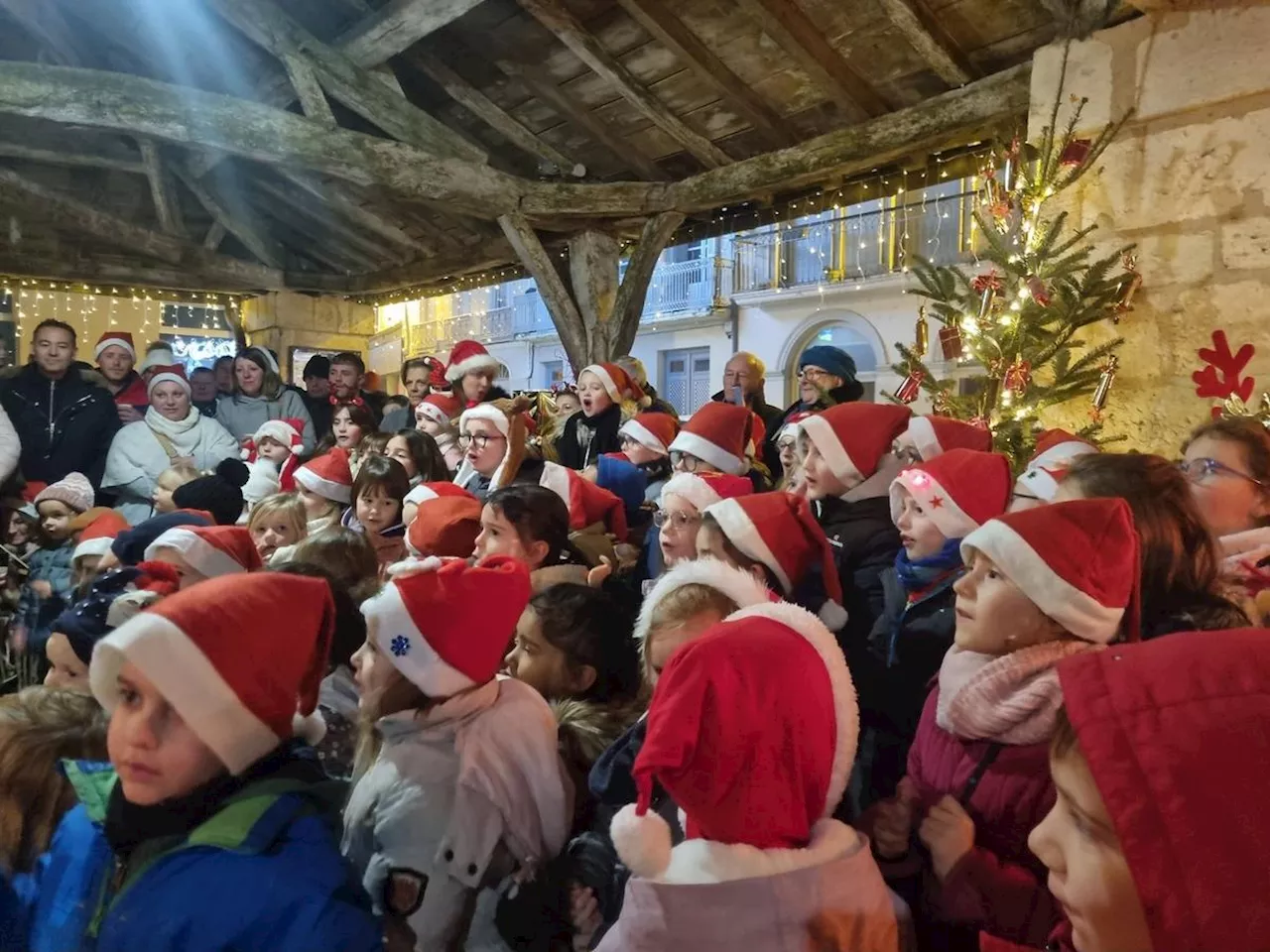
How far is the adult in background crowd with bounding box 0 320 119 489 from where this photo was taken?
467 centimetres

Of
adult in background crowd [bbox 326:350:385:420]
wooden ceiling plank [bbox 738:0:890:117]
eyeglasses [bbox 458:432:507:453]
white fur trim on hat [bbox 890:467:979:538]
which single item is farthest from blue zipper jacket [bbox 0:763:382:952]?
adult in background crowd [bbox 326:350:385:420]

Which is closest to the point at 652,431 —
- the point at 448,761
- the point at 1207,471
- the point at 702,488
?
the point at 702,488

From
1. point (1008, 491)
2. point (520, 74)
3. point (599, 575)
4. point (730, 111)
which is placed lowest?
point (599, 575)

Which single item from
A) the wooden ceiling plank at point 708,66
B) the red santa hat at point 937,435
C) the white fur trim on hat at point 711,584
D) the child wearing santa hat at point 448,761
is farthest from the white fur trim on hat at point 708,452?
the wooden ceiling plank at point 708,66

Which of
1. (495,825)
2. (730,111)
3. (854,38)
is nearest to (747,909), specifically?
(495,825)

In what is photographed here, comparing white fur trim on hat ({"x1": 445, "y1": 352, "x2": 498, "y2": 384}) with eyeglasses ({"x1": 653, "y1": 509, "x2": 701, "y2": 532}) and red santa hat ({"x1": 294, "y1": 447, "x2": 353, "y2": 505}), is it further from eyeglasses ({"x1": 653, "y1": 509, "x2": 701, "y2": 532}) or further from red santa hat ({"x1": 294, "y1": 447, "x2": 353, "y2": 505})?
eyeglasses ({"x1": 653, "y1": 509, "x2": 701, "y2": 532})

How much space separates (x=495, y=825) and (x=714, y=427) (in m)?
2.22

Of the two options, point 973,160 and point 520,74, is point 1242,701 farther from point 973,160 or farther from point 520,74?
point 520,74

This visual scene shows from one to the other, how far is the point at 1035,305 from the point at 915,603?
2085 mm

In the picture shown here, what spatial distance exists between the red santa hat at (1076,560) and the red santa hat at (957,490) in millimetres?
568

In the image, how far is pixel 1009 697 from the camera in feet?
4.54

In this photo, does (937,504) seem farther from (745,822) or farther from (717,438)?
(717,438)

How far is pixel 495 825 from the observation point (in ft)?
5.21

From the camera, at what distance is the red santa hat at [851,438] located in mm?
2735
